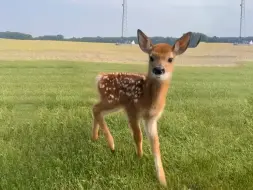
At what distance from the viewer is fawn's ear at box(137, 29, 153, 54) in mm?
4749

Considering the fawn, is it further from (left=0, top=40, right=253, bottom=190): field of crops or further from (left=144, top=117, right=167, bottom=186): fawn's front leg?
(left=0, top=40, right=253, bottom=190): field of crops

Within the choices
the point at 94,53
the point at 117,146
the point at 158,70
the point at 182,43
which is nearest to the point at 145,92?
the point at 158,70

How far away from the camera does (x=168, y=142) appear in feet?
20.8

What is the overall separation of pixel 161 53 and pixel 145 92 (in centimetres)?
59

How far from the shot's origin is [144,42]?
476 cm

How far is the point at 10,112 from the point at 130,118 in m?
4.09

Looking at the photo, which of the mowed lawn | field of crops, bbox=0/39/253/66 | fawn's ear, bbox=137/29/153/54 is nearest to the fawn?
fawn's ear, bbox=137/29/153/54

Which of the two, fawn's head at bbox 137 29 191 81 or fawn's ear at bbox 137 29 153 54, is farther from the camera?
fawn's ear at bbox 137 29 153 54

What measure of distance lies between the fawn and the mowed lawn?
32 centimetres

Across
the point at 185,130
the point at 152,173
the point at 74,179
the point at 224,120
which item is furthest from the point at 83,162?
the point at 224,120

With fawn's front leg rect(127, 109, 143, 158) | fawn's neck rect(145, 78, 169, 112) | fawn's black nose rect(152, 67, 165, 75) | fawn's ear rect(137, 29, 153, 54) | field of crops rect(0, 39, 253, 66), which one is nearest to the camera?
fawn's black nose rect(152, 67, 165, 75)

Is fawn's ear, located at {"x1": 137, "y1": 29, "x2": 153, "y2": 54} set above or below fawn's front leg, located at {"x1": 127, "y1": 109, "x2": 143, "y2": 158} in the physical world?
above

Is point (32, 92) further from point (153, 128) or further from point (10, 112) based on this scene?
point (153, 128)

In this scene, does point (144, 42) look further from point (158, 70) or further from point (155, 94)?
point (155, 94)
